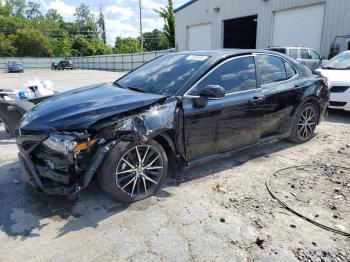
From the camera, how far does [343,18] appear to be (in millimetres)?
14617

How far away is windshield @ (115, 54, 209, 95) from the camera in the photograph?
12.7 feet

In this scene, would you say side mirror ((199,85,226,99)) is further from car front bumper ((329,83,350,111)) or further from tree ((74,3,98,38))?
tree ((74,3,98,38))

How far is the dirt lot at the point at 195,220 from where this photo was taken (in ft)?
8.87

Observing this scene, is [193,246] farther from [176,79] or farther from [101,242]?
[176,79]

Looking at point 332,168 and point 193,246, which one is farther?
point 332,168

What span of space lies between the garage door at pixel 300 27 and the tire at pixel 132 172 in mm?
15485

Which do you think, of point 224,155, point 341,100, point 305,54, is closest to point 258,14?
point 305,54

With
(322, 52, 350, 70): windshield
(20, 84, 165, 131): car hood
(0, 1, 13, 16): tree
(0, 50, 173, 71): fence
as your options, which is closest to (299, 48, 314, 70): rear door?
(322, 52, 350, 70): windshield

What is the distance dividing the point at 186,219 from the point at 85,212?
108cm

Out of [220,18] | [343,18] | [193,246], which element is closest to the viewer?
[193,246]

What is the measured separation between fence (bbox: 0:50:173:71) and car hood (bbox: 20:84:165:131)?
870 inches

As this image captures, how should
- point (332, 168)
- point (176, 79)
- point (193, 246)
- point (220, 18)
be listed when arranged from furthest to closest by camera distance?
point (220, 18)
point (332, 168)
point (176, 79)
point (193, 246)

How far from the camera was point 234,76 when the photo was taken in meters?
4.18

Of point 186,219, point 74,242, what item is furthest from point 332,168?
point 74,242
